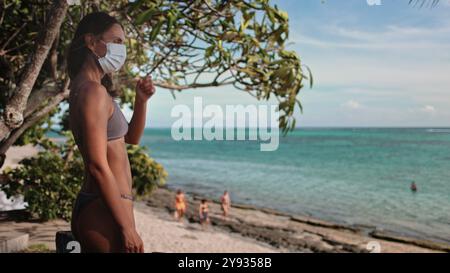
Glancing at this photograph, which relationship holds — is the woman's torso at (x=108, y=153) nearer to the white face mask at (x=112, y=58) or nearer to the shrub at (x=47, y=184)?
the white face mask at (x=112, y=58)

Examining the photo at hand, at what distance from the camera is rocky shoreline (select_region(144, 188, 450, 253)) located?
17.7 m

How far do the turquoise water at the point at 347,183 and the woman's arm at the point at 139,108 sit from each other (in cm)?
315

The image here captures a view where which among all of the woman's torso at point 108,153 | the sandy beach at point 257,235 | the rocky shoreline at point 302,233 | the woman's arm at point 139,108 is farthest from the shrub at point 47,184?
the rocky shoreline at point 302,233

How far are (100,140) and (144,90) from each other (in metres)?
0.56

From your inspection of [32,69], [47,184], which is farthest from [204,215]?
[32,69]

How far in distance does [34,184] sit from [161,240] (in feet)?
23.7

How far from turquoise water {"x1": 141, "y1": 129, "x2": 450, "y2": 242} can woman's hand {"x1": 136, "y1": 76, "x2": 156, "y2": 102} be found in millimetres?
3152

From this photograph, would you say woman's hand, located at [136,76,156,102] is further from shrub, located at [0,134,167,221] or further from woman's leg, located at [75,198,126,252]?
shrub, located at [0,134,167,221]

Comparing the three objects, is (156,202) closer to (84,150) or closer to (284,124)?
(284,124)

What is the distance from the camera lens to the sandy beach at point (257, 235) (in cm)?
1598

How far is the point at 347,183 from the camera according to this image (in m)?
46.8

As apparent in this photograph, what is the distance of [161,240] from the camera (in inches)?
612

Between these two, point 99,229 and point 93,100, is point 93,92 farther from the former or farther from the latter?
point 99,229
